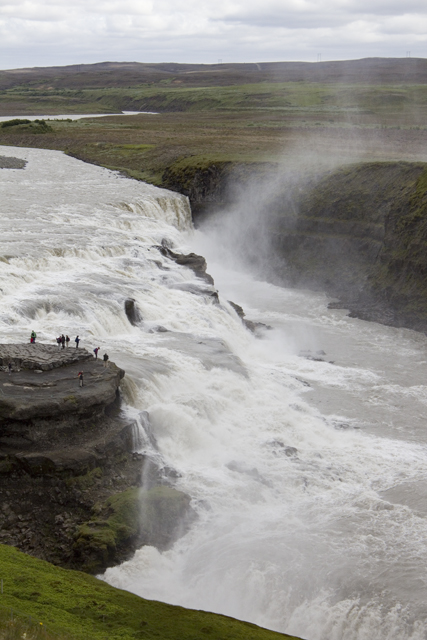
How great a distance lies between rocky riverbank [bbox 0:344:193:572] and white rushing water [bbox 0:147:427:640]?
94cm

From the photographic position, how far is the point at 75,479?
76.6ft

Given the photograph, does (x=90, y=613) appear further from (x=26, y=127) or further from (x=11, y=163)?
(x=26, y=127)

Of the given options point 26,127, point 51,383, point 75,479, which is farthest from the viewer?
point 26,127

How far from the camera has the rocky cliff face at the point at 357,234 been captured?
4962 centimetres

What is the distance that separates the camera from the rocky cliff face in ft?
163

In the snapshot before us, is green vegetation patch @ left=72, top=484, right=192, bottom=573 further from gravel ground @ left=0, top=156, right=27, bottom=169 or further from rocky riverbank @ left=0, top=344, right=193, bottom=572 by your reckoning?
gravel ground @ left=0, top=156, right=27, bottom=169

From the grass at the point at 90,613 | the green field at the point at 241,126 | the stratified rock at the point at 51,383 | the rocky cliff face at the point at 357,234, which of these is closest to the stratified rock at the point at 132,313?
the stratified rock at the point at 51,383

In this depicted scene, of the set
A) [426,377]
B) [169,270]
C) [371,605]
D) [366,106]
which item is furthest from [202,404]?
[366,106]

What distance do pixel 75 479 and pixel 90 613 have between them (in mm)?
6587

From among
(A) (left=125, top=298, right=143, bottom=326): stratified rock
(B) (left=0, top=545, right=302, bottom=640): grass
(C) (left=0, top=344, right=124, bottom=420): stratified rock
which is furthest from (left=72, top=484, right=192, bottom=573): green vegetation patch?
(A) (left=125, top=298, right=143, bottom=326): stratified rock

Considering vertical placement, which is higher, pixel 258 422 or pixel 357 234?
pixel 357 234

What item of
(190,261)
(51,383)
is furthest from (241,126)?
(51,383)

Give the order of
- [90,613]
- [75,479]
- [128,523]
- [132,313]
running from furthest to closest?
[132,313] → [75,479] → [128,523] → [90,613]

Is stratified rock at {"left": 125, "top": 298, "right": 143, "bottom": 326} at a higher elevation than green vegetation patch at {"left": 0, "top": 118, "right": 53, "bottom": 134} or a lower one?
lower
